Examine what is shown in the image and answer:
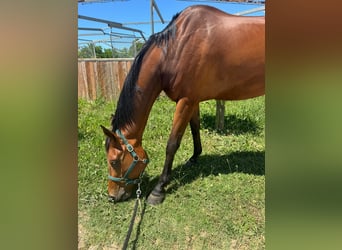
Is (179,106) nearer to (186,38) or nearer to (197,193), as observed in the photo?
(186,38)

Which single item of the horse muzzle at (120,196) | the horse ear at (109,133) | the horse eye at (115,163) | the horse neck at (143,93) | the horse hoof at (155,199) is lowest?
the horse hoof at (155,199)

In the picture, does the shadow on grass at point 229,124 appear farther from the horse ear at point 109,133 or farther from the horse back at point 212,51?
the horse ear at point 109,133

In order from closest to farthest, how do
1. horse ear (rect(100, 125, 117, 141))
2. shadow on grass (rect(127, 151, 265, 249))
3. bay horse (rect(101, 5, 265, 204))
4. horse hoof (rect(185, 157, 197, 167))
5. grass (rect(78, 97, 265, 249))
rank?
grass (rect(78, 97, 265, 249)) < horse ear (rect(100, 125, 117, 141)) < bay horse (rect(101, 5, 265, 204)) < shadow on grass (rect(127, 151, 265, 249)) < horse hoof (rect(185, 157, 197, 167))

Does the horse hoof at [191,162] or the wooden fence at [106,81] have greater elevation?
the wooden fence at [106,81]

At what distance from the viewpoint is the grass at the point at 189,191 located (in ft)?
5.43

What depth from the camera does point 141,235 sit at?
169cm

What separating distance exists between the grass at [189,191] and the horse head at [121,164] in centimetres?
10

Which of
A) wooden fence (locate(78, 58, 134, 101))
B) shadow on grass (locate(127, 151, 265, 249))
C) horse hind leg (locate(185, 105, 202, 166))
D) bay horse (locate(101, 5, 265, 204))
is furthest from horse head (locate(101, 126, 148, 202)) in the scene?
wooden fence (locate(78, 58, 134, 101))

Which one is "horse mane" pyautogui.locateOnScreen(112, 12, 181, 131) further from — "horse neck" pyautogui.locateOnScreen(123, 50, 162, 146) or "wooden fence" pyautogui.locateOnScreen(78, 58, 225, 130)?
"wooden fence" pyautogui.locateOnScreen(78, 58, 225, 130)

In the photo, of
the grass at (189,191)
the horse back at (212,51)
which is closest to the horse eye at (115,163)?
the grass at (189,191)

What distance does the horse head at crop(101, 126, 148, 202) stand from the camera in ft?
6.12
